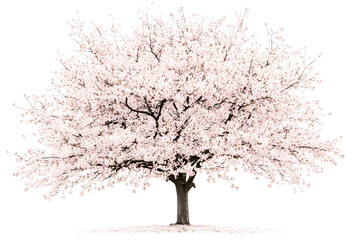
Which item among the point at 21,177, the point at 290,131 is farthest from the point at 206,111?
the point at 21,177

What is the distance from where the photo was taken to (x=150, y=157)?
1416 cm

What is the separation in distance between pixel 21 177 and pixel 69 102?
10.6 ft

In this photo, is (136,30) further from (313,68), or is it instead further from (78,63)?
(313,68)

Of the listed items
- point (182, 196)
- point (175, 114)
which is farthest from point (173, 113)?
point (182, 196)

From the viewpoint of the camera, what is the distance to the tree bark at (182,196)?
55.9 feet

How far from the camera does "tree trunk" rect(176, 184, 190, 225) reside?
55.8 ft

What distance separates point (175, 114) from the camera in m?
16.0

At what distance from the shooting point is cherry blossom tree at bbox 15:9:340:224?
14.5 m

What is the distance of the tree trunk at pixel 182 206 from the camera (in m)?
17.0

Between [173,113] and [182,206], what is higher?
[173,113]

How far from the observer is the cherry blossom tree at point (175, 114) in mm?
14508

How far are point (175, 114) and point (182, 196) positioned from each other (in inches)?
135

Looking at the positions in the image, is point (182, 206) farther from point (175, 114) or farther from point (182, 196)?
point (175, 114)

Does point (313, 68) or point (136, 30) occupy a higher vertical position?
point (136, 30)
